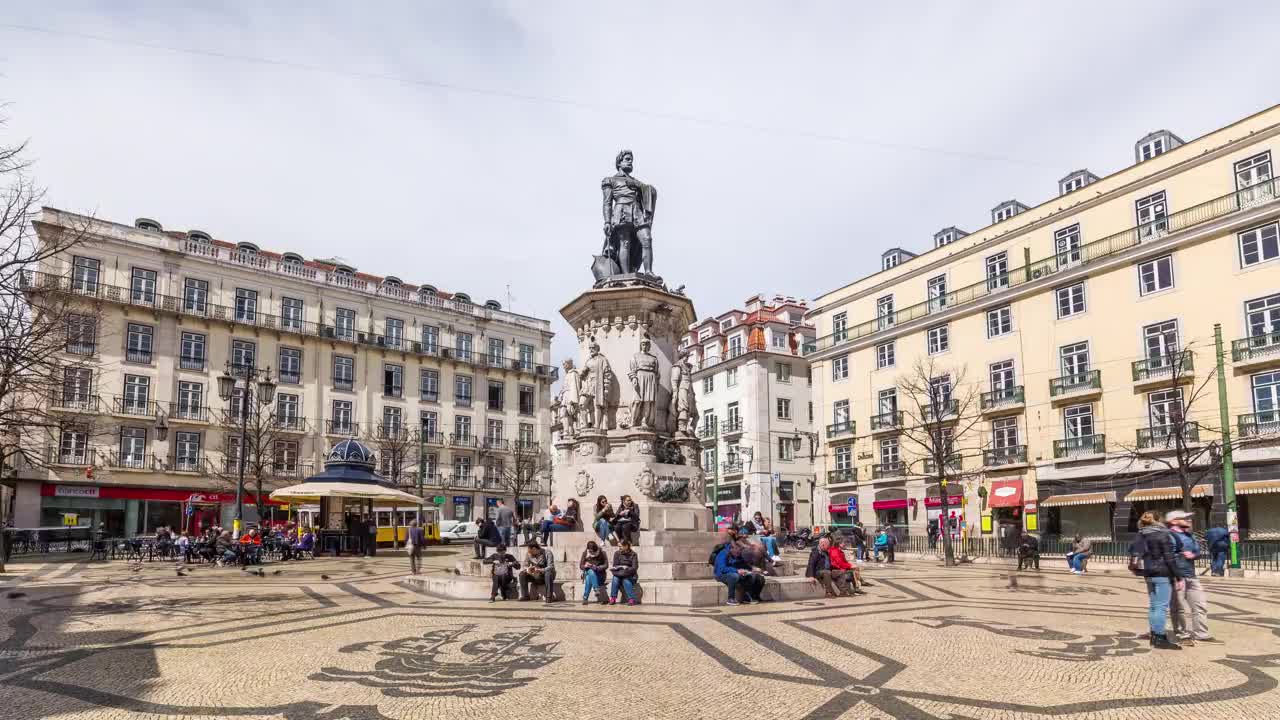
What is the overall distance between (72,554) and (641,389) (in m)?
25.3

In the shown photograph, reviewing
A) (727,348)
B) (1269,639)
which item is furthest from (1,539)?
(727,348)

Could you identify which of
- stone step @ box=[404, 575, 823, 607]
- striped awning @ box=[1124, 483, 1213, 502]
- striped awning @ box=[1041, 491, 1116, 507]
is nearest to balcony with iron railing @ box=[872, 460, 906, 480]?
striped awning @ box=[1041, 491, 1116, 507]

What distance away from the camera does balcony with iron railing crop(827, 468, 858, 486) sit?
46938mm

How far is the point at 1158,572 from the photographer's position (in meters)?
8.89

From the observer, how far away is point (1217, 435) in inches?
1249

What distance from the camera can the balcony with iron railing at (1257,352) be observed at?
98.4 feet

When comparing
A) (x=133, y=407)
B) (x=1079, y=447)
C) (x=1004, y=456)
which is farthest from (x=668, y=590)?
(x=133, y=407)

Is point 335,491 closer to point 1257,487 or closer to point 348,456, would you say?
point 348,456

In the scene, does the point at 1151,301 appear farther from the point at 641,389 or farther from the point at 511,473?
the point at 511,473

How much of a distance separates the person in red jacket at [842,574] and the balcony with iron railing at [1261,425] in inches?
925

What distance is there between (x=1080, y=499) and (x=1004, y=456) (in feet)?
13.6

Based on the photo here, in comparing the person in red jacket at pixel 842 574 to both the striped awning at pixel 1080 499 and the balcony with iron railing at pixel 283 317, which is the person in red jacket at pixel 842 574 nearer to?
the striped awning at pixel 1080 499

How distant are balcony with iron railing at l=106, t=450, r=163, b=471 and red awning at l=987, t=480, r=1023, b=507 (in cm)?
4085

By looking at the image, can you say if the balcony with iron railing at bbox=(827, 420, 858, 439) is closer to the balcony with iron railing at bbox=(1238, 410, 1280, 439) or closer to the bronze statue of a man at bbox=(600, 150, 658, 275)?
the balcony with iron railing at bbox=(1238, 410, 1280, 439)
